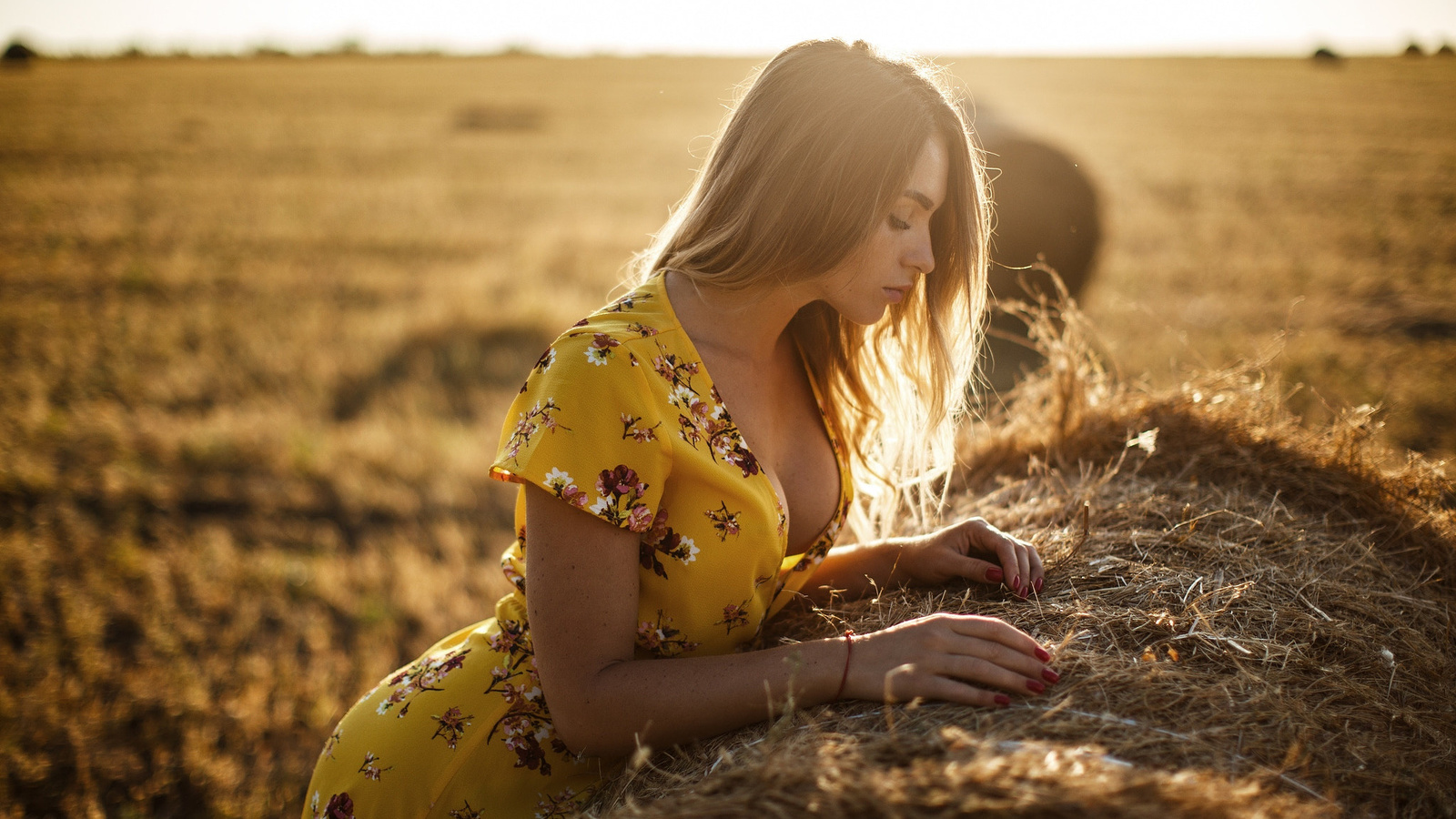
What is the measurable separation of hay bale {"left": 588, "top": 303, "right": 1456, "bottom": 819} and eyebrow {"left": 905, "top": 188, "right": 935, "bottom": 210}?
847 mm

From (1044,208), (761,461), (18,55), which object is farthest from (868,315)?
(18,55)

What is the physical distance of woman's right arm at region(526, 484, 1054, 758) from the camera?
159cm

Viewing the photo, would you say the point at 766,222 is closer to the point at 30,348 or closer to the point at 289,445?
the point at 289,445

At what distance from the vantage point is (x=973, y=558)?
215cm

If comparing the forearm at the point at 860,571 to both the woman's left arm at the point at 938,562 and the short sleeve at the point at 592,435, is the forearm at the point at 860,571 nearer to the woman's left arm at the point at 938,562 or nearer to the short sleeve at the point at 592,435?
the woman's left arm at the point at 938,562

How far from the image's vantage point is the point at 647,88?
34719mm

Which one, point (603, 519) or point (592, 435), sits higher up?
point (592, 435)

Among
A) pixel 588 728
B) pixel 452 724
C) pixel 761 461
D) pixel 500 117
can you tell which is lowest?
pixel 452 724

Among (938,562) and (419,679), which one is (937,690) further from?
(419,679)

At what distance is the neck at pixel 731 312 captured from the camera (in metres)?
1.99

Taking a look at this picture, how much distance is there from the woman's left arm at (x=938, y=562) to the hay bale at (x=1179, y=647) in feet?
0.20

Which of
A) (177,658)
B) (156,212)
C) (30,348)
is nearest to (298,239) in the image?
(156,212)

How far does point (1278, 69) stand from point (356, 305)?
4236 centimetres

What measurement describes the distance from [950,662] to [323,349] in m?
7.48
